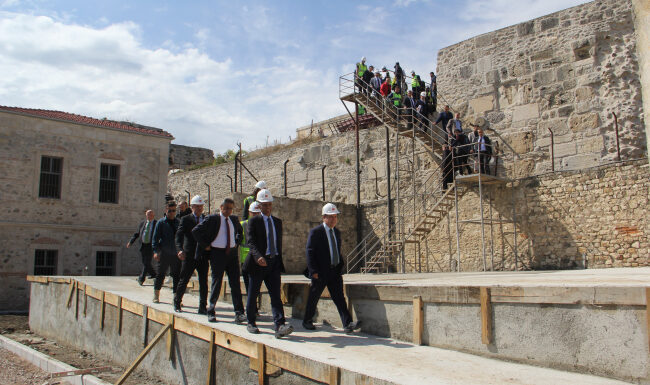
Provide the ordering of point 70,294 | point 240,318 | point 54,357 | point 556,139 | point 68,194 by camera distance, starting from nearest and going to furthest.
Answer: point 240,318 < point 54,357 < point 70,294 < point 556,139 < point 68,194

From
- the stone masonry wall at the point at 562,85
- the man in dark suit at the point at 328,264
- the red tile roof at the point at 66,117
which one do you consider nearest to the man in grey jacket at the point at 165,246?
the man in dark suit at the point at 328,264

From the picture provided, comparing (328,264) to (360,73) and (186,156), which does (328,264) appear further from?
(186,156)

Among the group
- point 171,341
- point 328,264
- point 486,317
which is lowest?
point 171,341

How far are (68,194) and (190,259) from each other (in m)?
13.8

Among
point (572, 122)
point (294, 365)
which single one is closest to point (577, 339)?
point (294, 365)

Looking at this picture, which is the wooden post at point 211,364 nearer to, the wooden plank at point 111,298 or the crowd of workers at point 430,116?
the wooden plank at point 111,298

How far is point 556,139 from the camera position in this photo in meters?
15.4

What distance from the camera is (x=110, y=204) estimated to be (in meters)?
20.5

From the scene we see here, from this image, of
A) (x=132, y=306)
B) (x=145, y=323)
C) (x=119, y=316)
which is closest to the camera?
(x=145, y=323)

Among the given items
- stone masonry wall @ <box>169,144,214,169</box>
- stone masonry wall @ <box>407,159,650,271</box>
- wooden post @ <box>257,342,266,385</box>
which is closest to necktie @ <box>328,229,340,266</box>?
wooden post @ <box>257,342,266,385</box>

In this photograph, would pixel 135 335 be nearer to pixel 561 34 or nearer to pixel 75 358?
pixel 75 358

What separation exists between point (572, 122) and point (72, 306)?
13863 mm

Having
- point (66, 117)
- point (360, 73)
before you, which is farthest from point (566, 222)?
point (66, 117)

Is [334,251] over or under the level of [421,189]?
under
